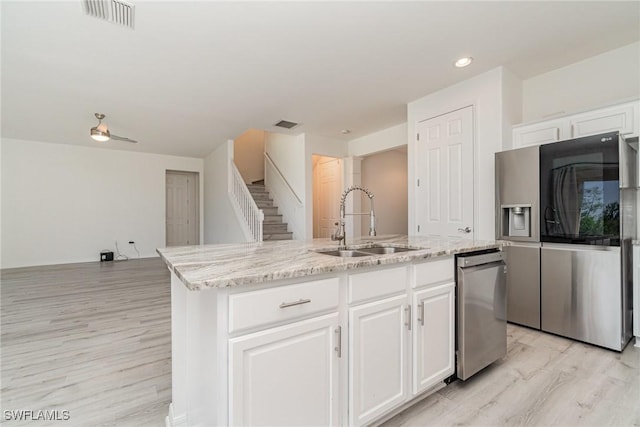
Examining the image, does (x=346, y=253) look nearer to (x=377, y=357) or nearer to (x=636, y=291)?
(x=377, y=357)

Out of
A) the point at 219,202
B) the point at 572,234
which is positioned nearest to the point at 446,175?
the point at 572,234

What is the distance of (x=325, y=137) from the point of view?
589 cm

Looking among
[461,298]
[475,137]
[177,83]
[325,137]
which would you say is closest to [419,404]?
[461,298]

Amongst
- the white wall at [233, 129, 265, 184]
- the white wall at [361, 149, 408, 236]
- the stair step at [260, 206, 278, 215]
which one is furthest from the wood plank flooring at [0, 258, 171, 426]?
the white wall at [233, 129, 265, 184]

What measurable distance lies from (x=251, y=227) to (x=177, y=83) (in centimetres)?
255

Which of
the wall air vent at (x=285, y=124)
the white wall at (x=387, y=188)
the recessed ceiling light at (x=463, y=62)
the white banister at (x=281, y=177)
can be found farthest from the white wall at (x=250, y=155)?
the recessed ceiling light at (x=463, y=62)

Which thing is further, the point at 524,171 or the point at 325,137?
the point at 325,137

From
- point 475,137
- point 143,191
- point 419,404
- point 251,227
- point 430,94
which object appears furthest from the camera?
point 143,191

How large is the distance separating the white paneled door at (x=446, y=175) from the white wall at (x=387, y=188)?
2518mm

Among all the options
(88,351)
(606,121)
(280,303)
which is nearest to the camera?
(280,303)

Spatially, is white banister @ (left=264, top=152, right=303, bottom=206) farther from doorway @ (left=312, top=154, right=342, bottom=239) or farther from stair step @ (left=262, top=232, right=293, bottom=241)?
doorway @ (left=312, top=154, right=342, bottom=239)

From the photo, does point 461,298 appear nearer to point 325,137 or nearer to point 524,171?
point 524,171

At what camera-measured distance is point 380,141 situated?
557cm

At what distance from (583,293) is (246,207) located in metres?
4.77
